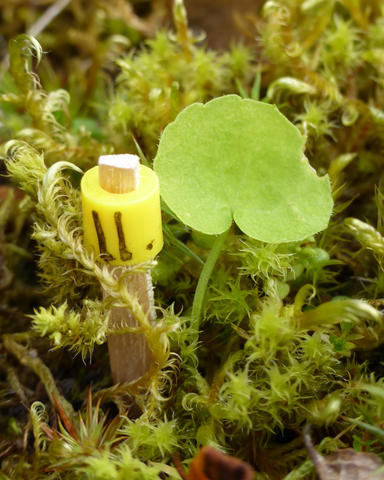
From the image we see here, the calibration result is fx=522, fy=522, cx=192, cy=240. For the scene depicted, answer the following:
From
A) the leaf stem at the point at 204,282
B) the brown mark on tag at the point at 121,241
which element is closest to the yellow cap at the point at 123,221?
the brown mark on tag at the point at 121,241

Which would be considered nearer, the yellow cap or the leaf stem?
the yellow cap

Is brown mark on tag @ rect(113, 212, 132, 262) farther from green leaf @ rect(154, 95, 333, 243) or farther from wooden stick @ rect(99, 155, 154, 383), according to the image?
green leaf @ rect(154, 95, 333, 243)

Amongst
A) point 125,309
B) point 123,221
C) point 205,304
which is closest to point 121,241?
point 123,221

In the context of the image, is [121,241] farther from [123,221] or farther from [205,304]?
[205,304]

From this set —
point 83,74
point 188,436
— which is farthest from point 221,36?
point 188,436

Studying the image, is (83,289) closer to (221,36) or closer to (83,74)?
(83,74)

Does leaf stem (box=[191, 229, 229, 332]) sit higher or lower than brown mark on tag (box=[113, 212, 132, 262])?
lower

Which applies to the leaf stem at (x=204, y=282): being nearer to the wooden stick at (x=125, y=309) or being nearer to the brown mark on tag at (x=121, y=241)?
the wooden stick at (x=125, y=309)

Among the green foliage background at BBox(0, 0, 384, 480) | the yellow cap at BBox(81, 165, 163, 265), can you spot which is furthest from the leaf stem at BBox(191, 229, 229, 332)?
the yellow cap at BBox(81, 165, 163, 265)
